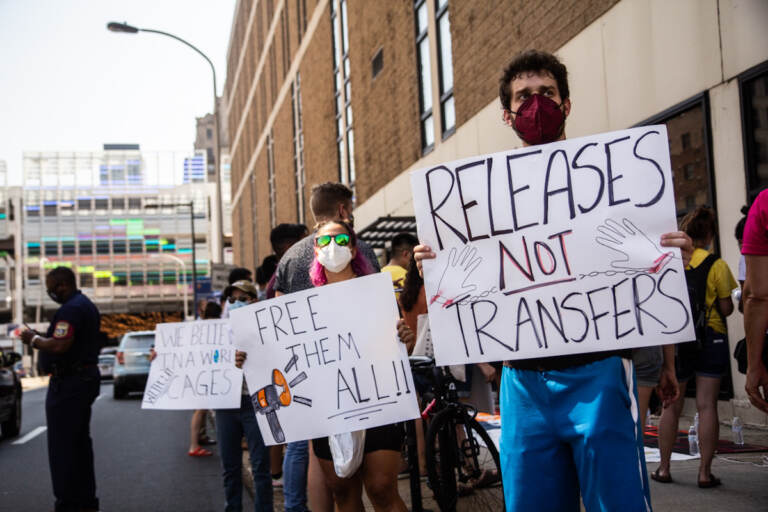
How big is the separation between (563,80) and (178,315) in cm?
8098

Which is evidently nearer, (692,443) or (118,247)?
(692,443)

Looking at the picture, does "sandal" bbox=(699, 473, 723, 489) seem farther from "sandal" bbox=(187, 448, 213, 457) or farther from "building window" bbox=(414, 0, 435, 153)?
"building window" bbox=(414, 0, 435, 153)

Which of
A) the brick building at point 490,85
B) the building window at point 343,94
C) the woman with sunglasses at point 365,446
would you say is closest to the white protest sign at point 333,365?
the woman with sunglasses at point 365,446

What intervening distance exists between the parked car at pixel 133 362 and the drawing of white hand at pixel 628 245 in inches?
735

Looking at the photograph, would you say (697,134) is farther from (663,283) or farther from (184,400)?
(663,283)

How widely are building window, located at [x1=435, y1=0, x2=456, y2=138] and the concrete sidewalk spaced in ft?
29.4

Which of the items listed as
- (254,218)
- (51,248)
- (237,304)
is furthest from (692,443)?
(51,248)

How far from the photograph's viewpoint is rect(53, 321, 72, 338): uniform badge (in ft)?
19.7

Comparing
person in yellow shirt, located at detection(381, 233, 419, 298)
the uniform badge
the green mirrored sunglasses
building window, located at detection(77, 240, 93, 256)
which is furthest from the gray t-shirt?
building window, located at detection(77, 240, 93, 256)

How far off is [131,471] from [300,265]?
240 inches

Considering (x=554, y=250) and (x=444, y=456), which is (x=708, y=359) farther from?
(x=554, y=250)

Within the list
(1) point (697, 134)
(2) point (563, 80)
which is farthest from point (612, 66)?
(2) point (563, 80)

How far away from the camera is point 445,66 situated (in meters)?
14.7

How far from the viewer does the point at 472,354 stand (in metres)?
2.75
